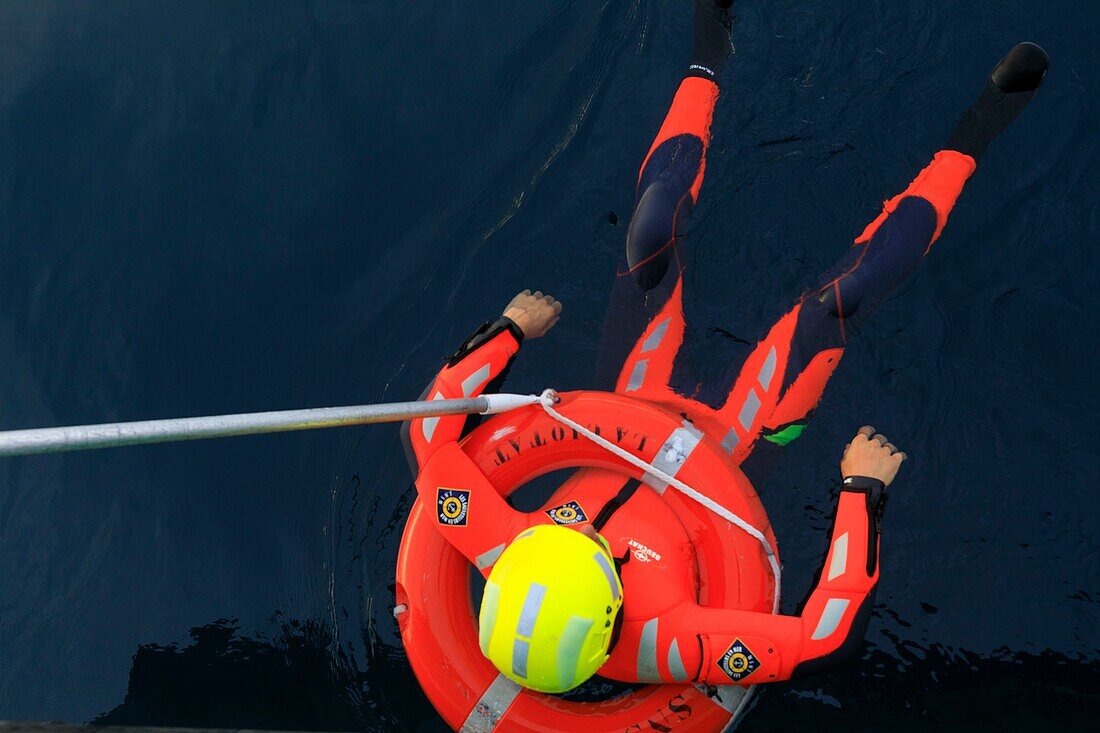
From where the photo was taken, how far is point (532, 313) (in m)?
4.00

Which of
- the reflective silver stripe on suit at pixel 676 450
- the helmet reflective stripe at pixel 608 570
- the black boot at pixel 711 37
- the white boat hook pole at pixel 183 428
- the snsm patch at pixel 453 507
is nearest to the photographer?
the white boat hook pole at pixel 183 428

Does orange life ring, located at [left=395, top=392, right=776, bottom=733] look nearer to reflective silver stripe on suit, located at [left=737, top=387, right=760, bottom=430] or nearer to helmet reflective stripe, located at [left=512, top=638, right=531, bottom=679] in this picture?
reflective silver stripe on suit, located at [left=737, top=387, right=760, bottom=430]

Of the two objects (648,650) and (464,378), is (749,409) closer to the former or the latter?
(648,650)

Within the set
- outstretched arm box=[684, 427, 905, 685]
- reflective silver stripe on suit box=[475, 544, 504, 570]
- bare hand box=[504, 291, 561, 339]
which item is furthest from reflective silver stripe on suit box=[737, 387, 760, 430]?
reflective silver stripe on suit box=[475, 544, 504, 570]

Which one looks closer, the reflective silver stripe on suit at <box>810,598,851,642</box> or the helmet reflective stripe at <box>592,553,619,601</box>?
the helmet reflective stripe at <box>592,553,619,601</box>

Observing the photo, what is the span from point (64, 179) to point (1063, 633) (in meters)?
5.61

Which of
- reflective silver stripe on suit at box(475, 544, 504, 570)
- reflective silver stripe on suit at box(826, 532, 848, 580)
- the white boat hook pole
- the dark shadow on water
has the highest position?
the white boat hook pole

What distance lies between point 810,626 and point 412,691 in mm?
2224

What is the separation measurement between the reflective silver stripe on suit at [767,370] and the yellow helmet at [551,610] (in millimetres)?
1204

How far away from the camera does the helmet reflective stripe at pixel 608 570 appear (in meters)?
2.96

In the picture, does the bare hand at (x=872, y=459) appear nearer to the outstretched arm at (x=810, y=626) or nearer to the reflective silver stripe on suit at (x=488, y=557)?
the outstretched arm at (x=810, y=626)

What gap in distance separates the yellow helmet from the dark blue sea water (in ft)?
5.65

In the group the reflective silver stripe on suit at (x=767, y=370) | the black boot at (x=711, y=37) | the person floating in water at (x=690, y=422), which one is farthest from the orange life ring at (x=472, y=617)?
the black boot at (x=711, y=37)

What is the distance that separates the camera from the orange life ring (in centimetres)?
350
